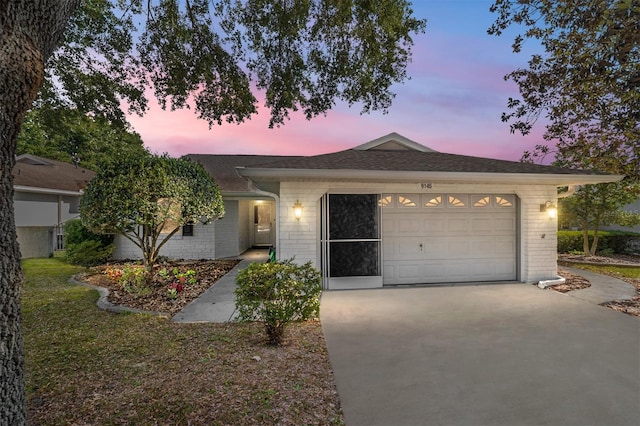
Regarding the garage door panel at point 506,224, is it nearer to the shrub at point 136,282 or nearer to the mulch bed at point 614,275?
the mulch bed at point 614,275

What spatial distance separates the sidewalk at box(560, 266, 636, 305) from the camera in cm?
620

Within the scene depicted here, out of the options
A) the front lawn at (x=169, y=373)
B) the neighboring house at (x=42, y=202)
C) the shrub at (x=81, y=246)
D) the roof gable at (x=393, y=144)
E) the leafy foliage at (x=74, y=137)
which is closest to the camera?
the front lawn at (x=169, y=373)

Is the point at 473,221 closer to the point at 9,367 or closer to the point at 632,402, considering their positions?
the point at 632,402

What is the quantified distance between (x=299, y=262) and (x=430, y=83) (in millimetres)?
7466

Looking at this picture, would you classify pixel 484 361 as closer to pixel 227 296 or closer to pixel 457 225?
pixel 457 225

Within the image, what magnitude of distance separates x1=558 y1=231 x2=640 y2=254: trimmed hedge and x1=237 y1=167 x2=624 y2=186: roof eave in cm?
733

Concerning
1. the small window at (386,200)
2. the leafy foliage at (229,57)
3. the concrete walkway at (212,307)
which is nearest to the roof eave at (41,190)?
the leafy foliage at (229,57)

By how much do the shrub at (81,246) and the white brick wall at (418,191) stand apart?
718cm

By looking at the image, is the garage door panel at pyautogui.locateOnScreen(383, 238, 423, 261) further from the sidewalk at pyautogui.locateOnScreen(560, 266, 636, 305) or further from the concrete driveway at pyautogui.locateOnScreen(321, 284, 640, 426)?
the sidewalk at pyautogui.locateOnScreen(560, 266, 636, 305)

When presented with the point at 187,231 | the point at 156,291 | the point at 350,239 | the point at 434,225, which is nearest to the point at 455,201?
the point at 434,225

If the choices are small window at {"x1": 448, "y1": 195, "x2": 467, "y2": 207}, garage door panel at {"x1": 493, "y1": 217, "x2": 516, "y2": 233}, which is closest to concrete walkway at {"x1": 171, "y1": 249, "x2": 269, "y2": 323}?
small window at {"x1": 448, "y1": 195, "x2": 467, "y2": 207}

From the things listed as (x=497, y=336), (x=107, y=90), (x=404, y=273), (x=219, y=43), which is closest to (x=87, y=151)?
(x=107, y=90)

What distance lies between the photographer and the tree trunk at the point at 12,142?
1.67 meters

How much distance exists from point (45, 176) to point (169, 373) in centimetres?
1630
